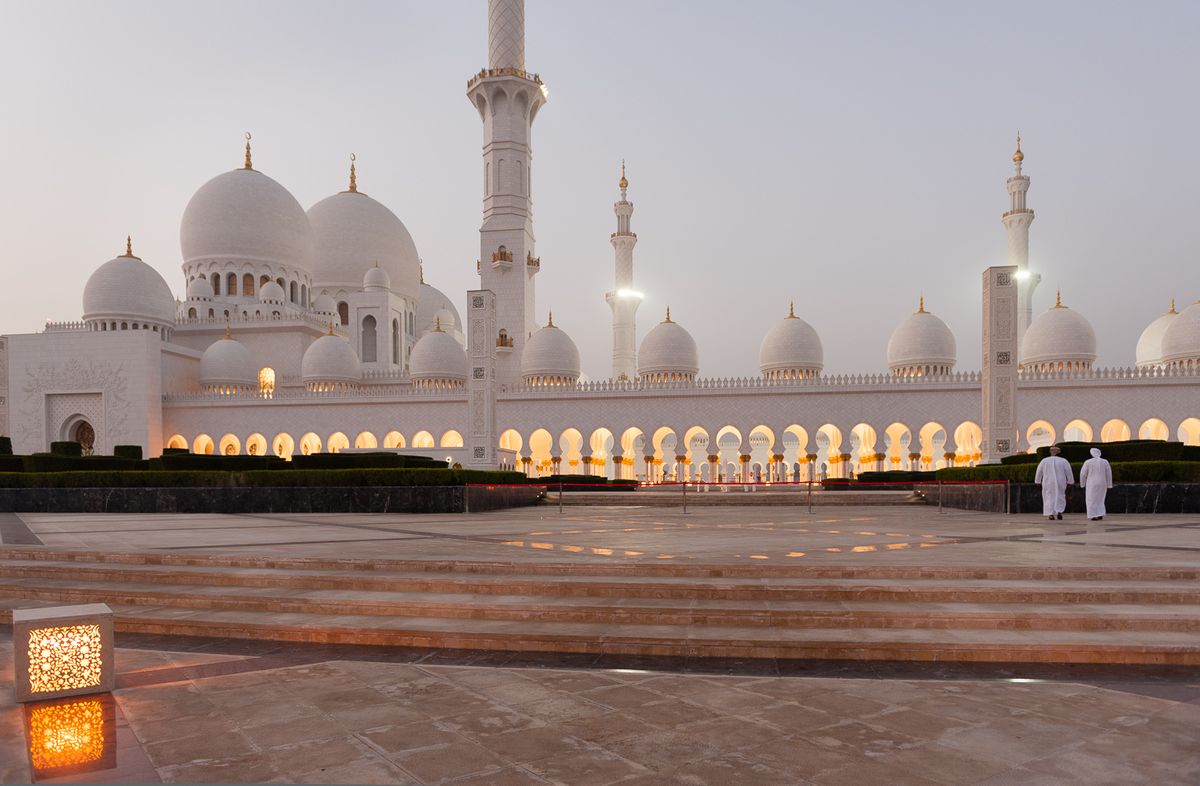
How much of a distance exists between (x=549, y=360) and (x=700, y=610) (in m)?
28.2

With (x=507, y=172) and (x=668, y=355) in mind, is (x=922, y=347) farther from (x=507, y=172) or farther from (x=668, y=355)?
(x=507, y=172)

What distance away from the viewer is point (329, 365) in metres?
34.6

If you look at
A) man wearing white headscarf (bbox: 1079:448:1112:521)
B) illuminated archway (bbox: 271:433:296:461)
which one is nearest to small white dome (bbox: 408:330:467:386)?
→ illuminated archway (bbox: 271:433:296:461)

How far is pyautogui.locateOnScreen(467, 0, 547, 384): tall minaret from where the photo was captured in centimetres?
3459

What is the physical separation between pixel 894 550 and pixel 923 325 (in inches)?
1082

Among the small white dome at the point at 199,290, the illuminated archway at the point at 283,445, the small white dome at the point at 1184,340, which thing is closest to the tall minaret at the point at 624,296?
the illuminated archway at the point at 283,445

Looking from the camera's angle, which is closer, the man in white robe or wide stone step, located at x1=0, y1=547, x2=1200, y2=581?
wide stone step, located at x1=0, y1=547, x2=1200, y2=581

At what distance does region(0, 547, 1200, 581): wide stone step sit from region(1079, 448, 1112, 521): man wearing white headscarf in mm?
6594

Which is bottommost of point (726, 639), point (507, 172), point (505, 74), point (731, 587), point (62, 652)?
point (726, 639)

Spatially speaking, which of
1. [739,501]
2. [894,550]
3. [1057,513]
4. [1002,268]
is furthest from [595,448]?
[894,550]

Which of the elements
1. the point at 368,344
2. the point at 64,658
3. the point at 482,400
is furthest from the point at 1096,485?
the point at 368,344

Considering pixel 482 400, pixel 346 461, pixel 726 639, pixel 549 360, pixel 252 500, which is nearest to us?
pixel 726 639

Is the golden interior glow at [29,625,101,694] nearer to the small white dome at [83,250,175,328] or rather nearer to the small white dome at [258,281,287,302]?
the small white dome at [258,281,287,302]

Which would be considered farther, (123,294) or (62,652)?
(123,294)
